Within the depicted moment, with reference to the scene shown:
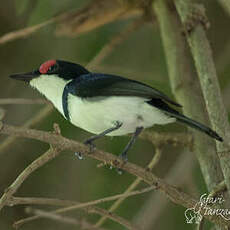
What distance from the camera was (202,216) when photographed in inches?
97.8

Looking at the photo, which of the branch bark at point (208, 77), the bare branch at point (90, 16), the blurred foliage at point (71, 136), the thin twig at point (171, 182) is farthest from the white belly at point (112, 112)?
the blurred foliage at point (71, 136)

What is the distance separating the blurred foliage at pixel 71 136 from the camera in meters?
4.73

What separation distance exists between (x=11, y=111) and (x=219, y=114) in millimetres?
2386

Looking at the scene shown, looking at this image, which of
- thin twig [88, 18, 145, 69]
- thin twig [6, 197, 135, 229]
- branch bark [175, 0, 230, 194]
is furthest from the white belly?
thin twig [88, 18, 145, 69]

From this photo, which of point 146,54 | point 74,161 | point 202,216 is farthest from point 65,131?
point 202,216

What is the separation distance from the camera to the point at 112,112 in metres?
2.92

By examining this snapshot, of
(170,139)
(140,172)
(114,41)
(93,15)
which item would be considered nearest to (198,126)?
(140,172)

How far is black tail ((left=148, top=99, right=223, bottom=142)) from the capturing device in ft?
8.64

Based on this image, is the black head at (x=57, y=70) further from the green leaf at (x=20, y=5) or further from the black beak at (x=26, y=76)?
the green leaf at (x=20, y=5)

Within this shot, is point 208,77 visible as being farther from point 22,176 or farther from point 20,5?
point 20,5

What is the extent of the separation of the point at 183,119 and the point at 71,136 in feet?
6.89

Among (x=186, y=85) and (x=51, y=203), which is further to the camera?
(x=186, y=85)

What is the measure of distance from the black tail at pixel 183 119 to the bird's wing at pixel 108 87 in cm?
7

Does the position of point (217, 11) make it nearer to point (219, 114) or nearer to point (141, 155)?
point (141, 155)
